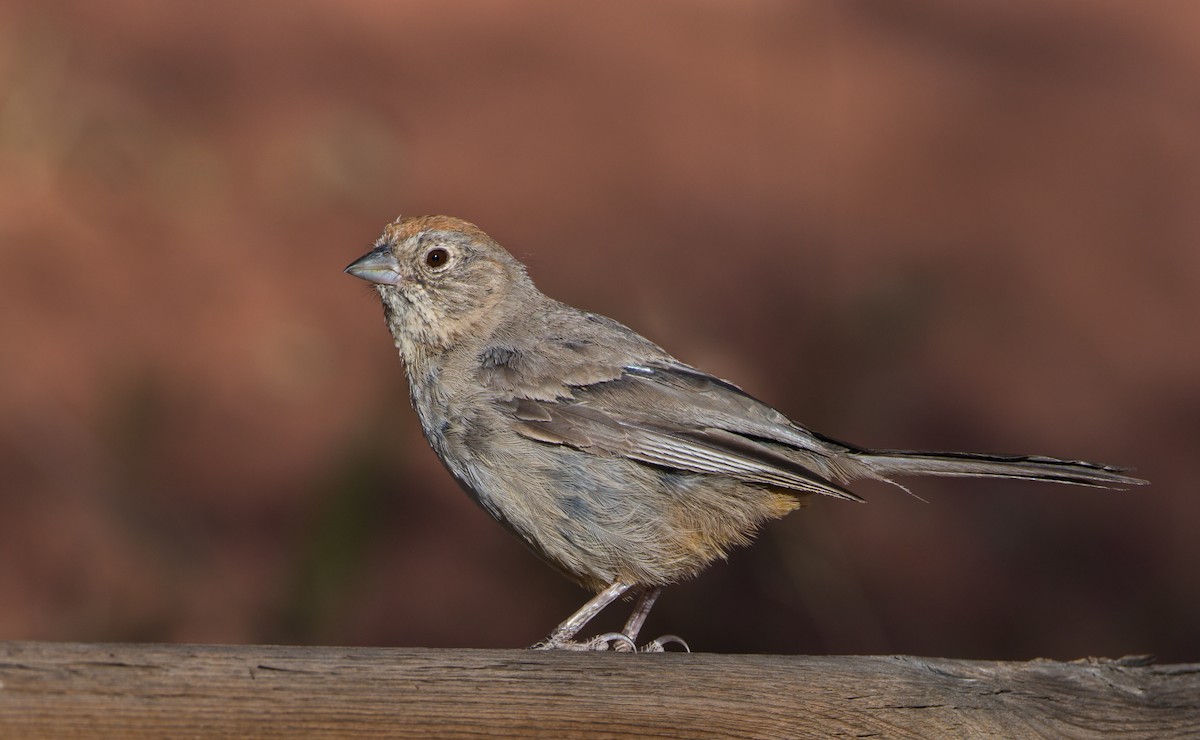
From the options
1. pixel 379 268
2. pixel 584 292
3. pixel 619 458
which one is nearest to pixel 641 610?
pixel 619 458

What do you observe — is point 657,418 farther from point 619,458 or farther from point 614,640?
point 614,640

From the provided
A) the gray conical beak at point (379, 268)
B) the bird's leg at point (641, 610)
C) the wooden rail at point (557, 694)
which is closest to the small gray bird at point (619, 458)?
the bird's leg at point (641, 610)

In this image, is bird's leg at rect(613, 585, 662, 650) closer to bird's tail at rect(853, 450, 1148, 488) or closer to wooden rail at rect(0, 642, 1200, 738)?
bird's tail at rect(853, 450, 1148, 488)

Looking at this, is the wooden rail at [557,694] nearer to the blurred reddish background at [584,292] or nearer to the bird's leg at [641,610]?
the bird's leg at [641,610]

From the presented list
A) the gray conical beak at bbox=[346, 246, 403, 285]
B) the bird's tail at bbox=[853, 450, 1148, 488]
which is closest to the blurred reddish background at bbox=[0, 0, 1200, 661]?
the gray conical beak at bbox=[346, 246, 403, 285]

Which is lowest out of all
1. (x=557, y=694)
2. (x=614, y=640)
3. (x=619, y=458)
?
(x=614, y=640)

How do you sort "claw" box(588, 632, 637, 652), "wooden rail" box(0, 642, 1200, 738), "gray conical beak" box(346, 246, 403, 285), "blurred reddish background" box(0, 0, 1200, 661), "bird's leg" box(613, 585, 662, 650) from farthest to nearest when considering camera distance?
"blurred reddish background" box(0, 0, 1200, 661), "gray conical beak" box(346, 246, 403, 285), "bird's leg" box(613, 585, 662, 650), "claw" box(588, 632, 637, 652), "wooden rail" box(0, 642, 1200, 738)
